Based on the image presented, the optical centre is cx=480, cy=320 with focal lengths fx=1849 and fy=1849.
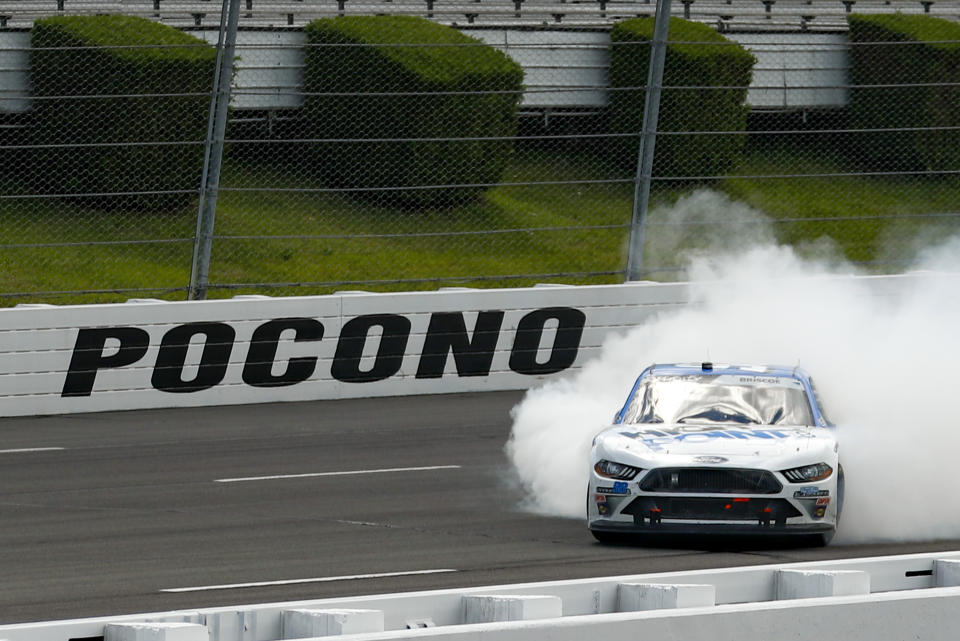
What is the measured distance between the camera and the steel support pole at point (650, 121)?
1834 centimetres

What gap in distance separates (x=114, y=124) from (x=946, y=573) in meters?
11.4

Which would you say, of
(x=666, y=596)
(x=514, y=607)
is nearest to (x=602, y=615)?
(x=514, y=607)

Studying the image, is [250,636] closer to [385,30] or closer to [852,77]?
[852,77]

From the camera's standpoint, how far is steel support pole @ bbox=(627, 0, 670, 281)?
60.2 feet

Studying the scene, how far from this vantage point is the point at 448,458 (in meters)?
14.4

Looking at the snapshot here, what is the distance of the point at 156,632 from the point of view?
5.93 meters

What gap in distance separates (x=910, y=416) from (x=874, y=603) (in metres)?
5.80

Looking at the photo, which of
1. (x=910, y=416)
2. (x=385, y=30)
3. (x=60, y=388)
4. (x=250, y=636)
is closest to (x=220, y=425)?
(x=60, y=388)

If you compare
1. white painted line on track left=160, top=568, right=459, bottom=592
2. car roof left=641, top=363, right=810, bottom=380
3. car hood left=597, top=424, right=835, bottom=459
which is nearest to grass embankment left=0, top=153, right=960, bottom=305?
car roof left=641, top=363, right=810, bottom=380

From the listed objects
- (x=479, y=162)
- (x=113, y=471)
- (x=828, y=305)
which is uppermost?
(x=479, y=162)

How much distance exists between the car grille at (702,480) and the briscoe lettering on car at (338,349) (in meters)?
7.54

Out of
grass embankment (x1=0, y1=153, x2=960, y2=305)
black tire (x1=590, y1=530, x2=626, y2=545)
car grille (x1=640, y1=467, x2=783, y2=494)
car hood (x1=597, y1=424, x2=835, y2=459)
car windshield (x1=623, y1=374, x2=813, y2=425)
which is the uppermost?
grass embankment (x1=0, y1=153, x2=960, y2=305)

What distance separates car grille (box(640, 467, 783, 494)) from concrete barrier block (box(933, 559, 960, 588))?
2658 millimetres

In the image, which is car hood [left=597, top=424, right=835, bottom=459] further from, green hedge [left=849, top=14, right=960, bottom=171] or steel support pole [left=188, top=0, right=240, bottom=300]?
green hedge [left=849, top=14, right=960, bottom=171]
